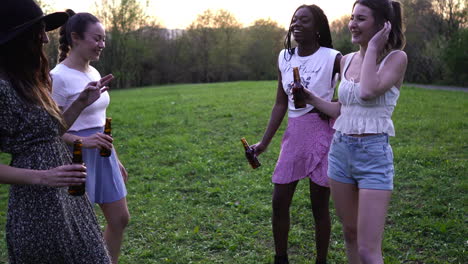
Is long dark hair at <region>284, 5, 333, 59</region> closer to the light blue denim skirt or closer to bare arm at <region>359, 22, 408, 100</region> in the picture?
bare arm at <region>359, 22, 408, 100</region>

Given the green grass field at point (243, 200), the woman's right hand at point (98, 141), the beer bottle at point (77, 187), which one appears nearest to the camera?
the beer bottle at point (77, 187)

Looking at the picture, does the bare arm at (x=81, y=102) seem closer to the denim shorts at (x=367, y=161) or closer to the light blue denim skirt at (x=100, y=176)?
the light blue denim skirt at (x=100, y=176)

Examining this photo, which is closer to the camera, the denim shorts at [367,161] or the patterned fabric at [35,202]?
the patterned fabric at [35,202]

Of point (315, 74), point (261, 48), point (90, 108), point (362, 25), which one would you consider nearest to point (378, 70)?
point (362, 25)

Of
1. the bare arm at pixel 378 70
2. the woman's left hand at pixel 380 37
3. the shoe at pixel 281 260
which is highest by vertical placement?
the woman's left hand at pixel 380 37

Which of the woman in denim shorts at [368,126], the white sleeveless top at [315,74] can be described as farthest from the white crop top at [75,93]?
the woman in denim shorts at [368,126]

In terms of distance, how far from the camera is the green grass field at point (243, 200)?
16.6 ft

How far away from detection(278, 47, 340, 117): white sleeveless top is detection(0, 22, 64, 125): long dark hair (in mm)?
2157

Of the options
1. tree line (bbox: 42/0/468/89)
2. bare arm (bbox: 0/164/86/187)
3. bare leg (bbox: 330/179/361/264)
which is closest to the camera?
bare arm (bbox: 0/164/86/187)

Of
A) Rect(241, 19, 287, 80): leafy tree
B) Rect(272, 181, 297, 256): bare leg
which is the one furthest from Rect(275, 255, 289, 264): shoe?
Rect(241, 19, 287, 80): leafy tree

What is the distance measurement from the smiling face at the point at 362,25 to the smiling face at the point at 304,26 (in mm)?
669

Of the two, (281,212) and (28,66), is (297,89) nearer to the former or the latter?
(281,212)

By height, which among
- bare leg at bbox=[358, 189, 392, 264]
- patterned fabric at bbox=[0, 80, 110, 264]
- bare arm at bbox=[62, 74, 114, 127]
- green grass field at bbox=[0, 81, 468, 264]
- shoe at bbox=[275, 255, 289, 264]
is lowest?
green grass field at bbox=[0, 81, 468, 264]

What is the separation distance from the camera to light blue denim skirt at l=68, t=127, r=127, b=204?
358 centimetres
